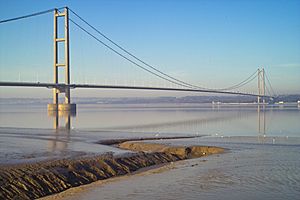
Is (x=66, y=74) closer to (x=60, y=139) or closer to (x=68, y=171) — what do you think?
(x=60, y=139)

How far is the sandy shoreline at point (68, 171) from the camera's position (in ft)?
24.2

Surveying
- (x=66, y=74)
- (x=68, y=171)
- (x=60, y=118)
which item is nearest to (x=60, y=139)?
(x=68, y=171)

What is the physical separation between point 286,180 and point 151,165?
4.03 m

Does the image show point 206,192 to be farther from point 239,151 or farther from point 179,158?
point 239,151

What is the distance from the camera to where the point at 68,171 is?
8844mm

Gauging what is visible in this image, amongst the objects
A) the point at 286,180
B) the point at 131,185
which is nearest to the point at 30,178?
the point at 131,185

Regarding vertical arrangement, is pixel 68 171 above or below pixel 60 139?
above

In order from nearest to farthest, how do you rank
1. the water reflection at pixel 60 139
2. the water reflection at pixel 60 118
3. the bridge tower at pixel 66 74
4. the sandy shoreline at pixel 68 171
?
the sandy shoreline at pixel 68 171, the water reflection at pixel 60 139, the water reflection at pixel 60 118, the bridge tower at pixel 66 74

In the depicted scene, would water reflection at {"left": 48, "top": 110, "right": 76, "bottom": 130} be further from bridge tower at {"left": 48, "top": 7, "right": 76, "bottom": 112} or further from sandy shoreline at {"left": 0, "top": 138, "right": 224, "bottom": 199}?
sandy shoreline at {"left": 0, "top": 138, "right": 224, "bottom": 199}

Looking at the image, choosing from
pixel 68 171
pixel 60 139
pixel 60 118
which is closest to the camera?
pixel 68 171

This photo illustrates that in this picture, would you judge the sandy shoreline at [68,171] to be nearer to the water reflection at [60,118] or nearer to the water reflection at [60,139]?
the water reflection at [60,139]

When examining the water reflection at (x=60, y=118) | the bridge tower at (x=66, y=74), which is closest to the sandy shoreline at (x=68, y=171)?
the water reflection at (x=60, y=118)

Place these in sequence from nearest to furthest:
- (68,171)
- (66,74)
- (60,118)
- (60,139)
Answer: (68,171) < (60,139) < (60,118) < (66,74)

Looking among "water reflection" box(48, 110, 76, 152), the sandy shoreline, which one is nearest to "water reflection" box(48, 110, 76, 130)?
"water reflection" box(48, 110, 76, 152)
